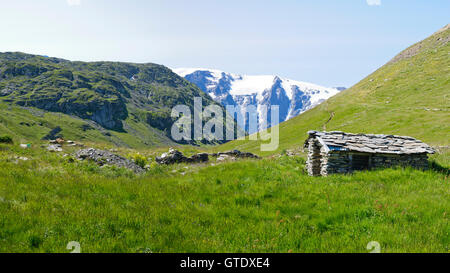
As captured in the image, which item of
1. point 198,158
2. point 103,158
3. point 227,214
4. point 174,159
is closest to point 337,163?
point 227,214

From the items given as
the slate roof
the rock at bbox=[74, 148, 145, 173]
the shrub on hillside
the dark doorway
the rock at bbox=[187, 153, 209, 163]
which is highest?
the slate roof

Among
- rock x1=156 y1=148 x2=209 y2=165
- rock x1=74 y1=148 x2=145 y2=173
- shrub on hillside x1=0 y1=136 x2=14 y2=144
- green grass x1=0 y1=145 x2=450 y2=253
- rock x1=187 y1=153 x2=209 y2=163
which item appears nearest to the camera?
green grass x1=0 y1=145 x2=450 y2=253

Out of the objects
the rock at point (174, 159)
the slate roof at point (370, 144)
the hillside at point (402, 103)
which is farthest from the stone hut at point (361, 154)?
the hillside at point (402, 103)

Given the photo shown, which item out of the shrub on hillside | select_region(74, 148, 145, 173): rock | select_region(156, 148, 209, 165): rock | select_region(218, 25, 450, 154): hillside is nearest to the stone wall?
select_region(156, 148, 209, 165): rock

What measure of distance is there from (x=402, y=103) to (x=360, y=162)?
5763cm

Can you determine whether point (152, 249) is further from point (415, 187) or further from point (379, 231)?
point (415, 187)

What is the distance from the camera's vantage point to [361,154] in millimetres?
15281

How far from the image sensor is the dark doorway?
15.6m

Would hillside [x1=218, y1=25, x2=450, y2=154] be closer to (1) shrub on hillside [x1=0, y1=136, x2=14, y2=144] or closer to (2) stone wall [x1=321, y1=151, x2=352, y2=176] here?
(2) stone wall [x1=321, y1=151, x2=352, y2=176]

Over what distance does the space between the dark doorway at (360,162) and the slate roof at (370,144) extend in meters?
0.77

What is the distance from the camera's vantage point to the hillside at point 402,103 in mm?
46062

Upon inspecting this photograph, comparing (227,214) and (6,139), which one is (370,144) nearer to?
(227,214)

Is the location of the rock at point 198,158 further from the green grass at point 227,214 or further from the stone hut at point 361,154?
the stone hut at point 361,154
